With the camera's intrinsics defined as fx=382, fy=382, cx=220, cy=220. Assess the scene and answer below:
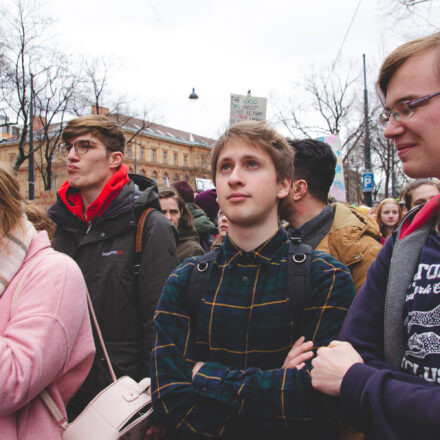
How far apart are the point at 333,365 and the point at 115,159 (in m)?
2.32

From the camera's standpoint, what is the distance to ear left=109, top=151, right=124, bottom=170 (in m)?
3.03

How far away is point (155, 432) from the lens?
1.82 meters

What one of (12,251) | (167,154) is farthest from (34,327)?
(167,154)

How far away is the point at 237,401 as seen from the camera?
1.56 m

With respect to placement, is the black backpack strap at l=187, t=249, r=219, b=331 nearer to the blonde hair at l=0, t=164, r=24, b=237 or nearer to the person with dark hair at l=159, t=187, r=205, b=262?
the blonde hair at l=0, t=164, r=24, b=237

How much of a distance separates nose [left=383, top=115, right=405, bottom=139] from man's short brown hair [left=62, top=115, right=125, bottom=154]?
7.07ft

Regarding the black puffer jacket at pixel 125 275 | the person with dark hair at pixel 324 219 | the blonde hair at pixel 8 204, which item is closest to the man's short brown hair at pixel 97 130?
the black puffer jacket at pixel 125 275

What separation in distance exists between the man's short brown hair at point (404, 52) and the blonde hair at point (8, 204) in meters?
1.71

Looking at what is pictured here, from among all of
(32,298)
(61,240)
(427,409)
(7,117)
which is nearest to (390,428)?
(427,409)

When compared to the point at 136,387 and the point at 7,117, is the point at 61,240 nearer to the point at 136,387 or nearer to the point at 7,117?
the point at 136,387

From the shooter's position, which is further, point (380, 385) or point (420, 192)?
point (420, 192)

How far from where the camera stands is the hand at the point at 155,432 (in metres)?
1.81

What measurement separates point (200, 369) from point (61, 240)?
1.74 metres

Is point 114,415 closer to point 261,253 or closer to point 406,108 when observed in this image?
point 261,253
